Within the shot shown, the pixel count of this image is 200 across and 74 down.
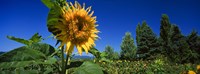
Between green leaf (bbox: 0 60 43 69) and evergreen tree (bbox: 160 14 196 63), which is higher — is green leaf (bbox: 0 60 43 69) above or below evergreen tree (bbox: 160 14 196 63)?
below

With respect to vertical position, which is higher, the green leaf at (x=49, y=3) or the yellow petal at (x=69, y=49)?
the green leaf at (x=49, y=3)

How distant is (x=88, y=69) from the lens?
59.3 inches

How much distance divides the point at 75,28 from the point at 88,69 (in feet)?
0.65

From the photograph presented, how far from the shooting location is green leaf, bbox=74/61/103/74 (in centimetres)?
149

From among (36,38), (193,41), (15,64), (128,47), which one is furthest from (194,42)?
(15,64)

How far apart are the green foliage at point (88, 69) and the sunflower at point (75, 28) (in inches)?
3.2

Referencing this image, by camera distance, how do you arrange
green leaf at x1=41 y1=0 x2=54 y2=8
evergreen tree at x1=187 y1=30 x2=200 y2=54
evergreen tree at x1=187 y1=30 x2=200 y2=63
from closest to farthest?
green leaf at x1=41 y1=0 x2=54 y2=8 < evergreen tree at x1=187 y1=30 x2=200 y2=63 < evergreen tree at x1=187 y1=30 x2=200 y2=54

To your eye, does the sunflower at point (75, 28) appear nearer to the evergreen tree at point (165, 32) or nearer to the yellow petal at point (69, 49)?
the yellow petal at point (69, 49)

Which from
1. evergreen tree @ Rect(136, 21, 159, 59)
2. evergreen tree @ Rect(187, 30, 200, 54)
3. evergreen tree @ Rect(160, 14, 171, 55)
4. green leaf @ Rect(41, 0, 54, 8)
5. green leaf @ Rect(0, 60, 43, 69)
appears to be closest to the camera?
green leaf @ Rect(0, 60, 43, 69)

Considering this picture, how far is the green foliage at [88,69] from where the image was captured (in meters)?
1.49

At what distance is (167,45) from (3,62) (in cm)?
4239

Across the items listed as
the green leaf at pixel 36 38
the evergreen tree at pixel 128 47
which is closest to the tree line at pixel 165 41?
the evergreen tree at pixel 128 47

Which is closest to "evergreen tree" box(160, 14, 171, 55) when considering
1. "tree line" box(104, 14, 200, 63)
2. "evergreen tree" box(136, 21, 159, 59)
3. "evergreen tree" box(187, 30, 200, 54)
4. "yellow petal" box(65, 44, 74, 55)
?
"tree line" box(104, 14, 200, 63)

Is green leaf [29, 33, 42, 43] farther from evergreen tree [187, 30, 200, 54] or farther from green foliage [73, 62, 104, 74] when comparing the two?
evergreen tree [187, 30, 200, 54]
